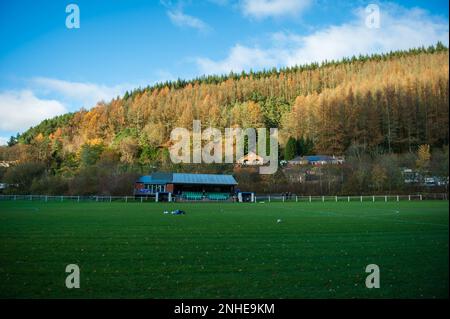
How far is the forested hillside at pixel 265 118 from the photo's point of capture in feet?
164

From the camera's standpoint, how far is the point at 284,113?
326ft

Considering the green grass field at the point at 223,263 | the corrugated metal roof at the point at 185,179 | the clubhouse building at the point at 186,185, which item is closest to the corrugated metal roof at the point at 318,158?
the corrugated metal roof at the point at 185,179

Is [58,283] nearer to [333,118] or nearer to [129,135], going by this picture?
[333,118]

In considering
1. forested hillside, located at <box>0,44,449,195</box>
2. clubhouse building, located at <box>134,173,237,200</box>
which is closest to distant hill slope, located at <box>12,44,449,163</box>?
forested hillside, located at <box>0,44,449,195</box>

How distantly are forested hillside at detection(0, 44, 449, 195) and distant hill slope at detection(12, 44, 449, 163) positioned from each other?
217mm

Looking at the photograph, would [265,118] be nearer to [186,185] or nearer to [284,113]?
[284,113]

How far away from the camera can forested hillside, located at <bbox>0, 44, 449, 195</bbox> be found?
50031 mm

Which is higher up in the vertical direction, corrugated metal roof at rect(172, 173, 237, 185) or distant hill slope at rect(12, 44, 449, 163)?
distant hill slope at rect(12, 44, 449, 163)

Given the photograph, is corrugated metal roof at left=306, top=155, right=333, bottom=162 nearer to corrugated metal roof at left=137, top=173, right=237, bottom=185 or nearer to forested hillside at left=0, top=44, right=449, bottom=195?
forested hillside at left=0, top=44, right=449, bottom=195

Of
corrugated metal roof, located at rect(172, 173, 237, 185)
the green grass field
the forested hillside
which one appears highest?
the forested hillside

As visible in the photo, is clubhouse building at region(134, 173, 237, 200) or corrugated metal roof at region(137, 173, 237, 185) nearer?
clubhouse building at region(134, 173, 237, 200)

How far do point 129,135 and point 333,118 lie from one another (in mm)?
58802

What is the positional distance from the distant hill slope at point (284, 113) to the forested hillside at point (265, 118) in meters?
0.22
